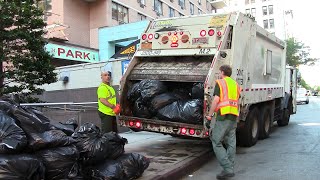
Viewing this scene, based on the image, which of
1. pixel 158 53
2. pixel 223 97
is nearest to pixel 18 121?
pixel 223 97

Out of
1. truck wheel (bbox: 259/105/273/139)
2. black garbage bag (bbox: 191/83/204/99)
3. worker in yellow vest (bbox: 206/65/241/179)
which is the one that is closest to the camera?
worker in yellow vest (bbox: 206/65/241/179)

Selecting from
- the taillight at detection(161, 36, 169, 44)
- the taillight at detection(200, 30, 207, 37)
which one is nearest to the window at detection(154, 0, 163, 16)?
the taillight at detection(161, 36, 169, 44)

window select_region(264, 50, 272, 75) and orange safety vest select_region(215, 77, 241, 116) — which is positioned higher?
window select_region(264, 50, 272, 75)

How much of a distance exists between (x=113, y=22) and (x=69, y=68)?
41.3 feet

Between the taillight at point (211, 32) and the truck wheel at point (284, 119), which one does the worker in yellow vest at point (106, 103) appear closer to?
the taillight at point (211, 32)

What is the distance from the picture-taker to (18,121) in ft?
13.5

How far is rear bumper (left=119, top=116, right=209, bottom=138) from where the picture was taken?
6695mm

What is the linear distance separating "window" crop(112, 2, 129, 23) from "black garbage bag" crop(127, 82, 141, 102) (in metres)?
21.7

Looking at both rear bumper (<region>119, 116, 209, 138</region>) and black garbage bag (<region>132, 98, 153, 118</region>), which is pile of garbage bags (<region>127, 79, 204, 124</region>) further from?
rear bumper (<region>119, 116, 209, 138</region>)

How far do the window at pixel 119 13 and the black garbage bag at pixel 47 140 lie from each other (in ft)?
81.8

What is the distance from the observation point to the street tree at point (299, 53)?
168ft

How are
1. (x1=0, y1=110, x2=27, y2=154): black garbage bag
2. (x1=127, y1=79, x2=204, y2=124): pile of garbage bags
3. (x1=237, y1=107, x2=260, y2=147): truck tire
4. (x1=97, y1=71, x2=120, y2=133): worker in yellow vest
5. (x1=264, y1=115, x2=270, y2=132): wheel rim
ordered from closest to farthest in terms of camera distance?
(x1=0, y1=110, x2=27, y2=154): black garbage bag
(x1=97, y1=71, x2=120, y2=133): worker in yellow vest
(x1=127, y1=79, x2=204, y2=124): pile of garbage bags
(x1=237, y1=107, x2=260, y2=147): truck tire
(x1=264, y1=115, x2=270, y2=132): wheel rim

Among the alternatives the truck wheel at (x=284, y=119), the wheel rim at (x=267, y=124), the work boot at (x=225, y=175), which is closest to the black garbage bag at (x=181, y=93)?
the work boot at (x=225, y=175)

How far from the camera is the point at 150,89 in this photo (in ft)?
23.9
